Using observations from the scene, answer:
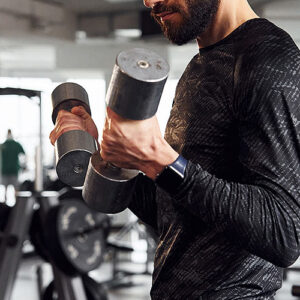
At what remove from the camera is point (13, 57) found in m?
10.7

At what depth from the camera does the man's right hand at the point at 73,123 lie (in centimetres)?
124

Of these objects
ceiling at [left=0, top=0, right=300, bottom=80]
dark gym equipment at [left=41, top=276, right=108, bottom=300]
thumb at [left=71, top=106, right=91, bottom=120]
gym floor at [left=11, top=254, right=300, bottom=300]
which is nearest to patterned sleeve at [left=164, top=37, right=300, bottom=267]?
thumb at [left=71, top=106, right=91, bottom=120]

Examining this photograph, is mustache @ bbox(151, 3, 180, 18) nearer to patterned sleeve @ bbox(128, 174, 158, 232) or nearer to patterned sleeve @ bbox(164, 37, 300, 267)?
patterned sleeve @ bbox(164, 37, 300, 267)

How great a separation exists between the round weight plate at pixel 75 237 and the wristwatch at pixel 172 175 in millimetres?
2998

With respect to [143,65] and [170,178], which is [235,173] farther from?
[143,65]

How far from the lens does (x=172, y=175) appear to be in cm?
88

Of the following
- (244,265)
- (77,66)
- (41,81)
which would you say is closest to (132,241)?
(77,66)

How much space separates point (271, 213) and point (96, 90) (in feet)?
35.3

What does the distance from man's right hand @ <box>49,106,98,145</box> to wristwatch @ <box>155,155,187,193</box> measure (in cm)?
38

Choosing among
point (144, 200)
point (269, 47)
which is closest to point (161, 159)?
point (269, 47)

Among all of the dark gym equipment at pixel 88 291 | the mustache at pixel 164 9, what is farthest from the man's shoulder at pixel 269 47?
the dark gym equipment at pixel 88 291

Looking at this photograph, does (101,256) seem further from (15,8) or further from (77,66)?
(77,66)

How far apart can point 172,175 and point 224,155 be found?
137mm

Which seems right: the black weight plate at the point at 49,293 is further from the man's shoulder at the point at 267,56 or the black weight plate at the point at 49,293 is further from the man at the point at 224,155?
the man's shoulder at the point at 267,56
